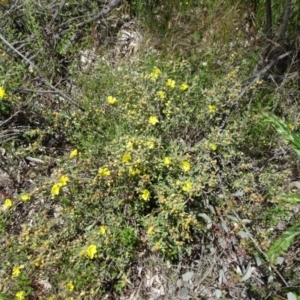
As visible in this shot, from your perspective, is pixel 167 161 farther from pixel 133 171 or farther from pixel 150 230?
pixel 150 230

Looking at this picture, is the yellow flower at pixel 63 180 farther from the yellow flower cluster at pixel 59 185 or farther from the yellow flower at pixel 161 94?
the yellow flower at pixel 161 94

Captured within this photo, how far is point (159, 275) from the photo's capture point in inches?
106

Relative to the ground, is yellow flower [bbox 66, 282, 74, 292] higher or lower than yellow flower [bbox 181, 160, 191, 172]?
lower

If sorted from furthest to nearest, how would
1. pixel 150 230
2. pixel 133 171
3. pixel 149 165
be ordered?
pixel 149 165, pixel 133 171, pixel 150 230

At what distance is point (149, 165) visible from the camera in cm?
260

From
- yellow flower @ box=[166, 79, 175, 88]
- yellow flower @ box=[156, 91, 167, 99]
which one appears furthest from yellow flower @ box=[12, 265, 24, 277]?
yellow flower @ box=[166, 79, 175, 88]

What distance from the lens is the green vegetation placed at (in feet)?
8.24

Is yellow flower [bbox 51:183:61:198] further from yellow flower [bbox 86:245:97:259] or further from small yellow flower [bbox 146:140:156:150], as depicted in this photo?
small yellow flower [bbox 146:140:156:150]

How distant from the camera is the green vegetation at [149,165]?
8.24 ft

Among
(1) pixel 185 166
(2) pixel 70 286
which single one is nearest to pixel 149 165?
(1) pixel 185 166

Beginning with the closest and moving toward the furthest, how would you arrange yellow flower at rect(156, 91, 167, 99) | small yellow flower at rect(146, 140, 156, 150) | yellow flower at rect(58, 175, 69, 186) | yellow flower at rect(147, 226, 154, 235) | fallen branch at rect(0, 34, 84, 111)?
yellow flower at rect(147, 226, 154, 235)
small yellow flower at rect(146, 140, 156, 150)
yellow flower at rect(58, 175, 69, 186)
yellow flower at rect(156, 91, 167, 99)
fallen branch at rect(0, 34, 84, 111)

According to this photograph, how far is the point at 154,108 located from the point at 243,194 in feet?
2.87

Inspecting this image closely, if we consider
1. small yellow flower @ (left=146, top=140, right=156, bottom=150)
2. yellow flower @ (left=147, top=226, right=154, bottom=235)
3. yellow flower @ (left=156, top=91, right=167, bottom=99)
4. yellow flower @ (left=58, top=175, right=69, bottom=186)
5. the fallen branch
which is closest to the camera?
yellow flower @ (left=147, top=226, right=154, bottom=235)

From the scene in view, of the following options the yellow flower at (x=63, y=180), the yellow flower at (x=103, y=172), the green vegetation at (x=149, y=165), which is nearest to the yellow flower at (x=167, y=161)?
the green vegetation at (x=149, y=165)
